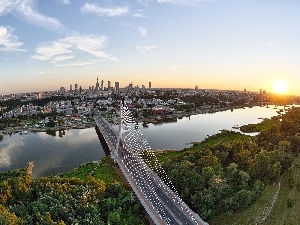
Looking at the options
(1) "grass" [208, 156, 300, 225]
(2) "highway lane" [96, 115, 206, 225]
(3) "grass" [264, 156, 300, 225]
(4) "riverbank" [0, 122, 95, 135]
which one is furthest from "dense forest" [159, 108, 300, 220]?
(4) "riverbank" [0, 122, 95, 135]

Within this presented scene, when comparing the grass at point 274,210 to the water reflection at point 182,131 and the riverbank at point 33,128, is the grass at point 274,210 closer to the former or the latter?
the water reflection at point 182,131

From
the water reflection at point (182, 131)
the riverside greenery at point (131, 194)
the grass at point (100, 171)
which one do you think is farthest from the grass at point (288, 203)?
the water reflection at point (182, 131)

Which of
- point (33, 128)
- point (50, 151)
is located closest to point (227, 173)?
point (50, 151)

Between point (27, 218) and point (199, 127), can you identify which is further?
point (199, 127)

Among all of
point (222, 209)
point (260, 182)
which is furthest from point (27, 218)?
point (260, 182)

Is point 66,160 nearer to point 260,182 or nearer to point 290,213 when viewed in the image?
point 260,182

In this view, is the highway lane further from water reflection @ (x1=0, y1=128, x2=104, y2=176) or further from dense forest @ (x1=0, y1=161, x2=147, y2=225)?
water reflection @ (x1=0, y1=128, x2=104, y2=176)

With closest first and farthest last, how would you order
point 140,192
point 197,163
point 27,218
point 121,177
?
1. point 27,218
2. point 140,192
3. point 197,163
4. point 121,177
